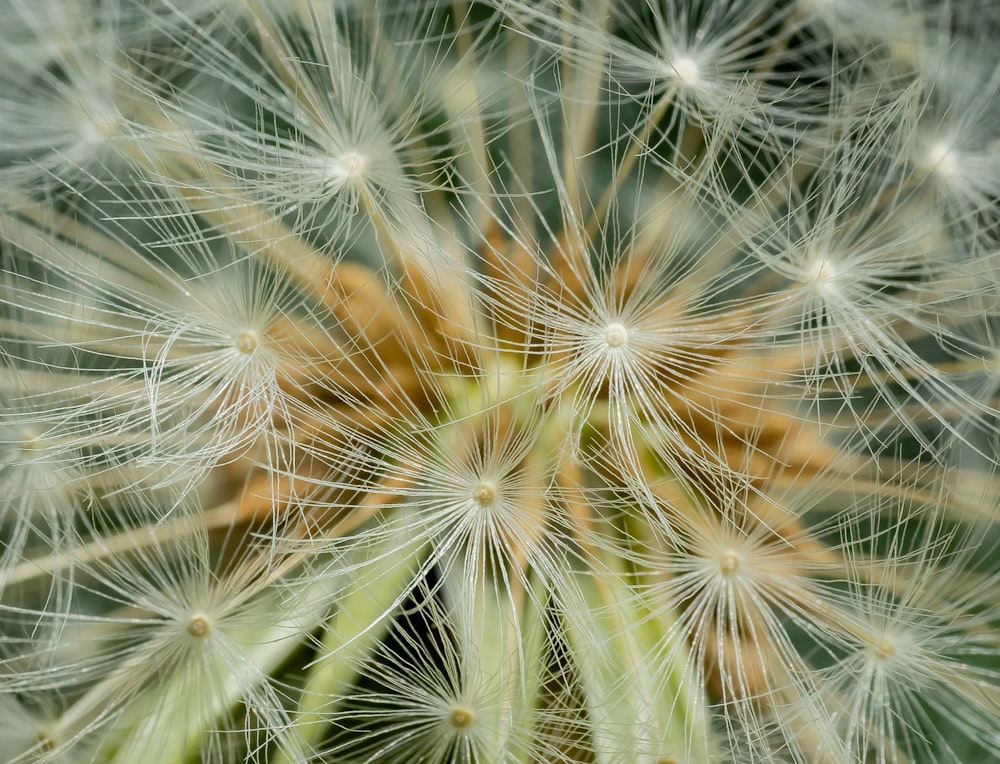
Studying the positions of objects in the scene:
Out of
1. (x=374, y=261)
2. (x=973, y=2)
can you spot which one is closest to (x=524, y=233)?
(x=374, y=261)

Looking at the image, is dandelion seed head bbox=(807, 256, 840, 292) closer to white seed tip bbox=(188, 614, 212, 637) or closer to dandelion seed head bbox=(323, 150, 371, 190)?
dandelion seed head bbox=(323, 150, 371, 190)

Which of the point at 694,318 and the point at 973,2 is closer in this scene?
the point at 694,318

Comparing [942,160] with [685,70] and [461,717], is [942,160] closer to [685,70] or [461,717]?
[685,70]

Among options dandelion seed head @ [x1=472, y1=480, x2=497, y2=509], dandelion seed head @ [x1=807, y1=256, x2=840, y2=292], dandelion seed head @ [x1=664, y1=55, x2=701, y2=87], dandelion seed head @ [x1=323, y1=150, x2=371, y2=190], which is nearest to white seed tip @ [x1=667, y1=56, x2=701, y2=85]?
dandelion seed head @ [x1=664, y1=55, x2=701, y2=87]

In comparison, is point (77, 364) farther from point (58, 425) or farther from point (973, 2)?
point (973, 2)

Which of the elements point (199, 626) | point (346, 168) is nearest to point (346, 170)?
point (346, 168)

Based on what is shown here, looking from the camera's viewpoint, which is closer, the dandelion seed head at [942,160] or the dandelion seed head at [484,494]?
the dandelion seed head at [484,494]

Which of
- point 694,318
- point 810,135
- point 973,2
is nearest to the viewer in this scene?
point 694,318

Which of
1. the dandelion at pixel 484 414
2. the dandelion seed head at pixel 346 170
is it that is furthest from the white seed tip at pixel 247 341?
the dandelion seed head at pixel 346 170

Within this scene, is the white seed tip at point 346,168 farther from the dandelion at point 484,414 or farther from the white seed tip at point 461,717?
the white seed tip at point 461,717
